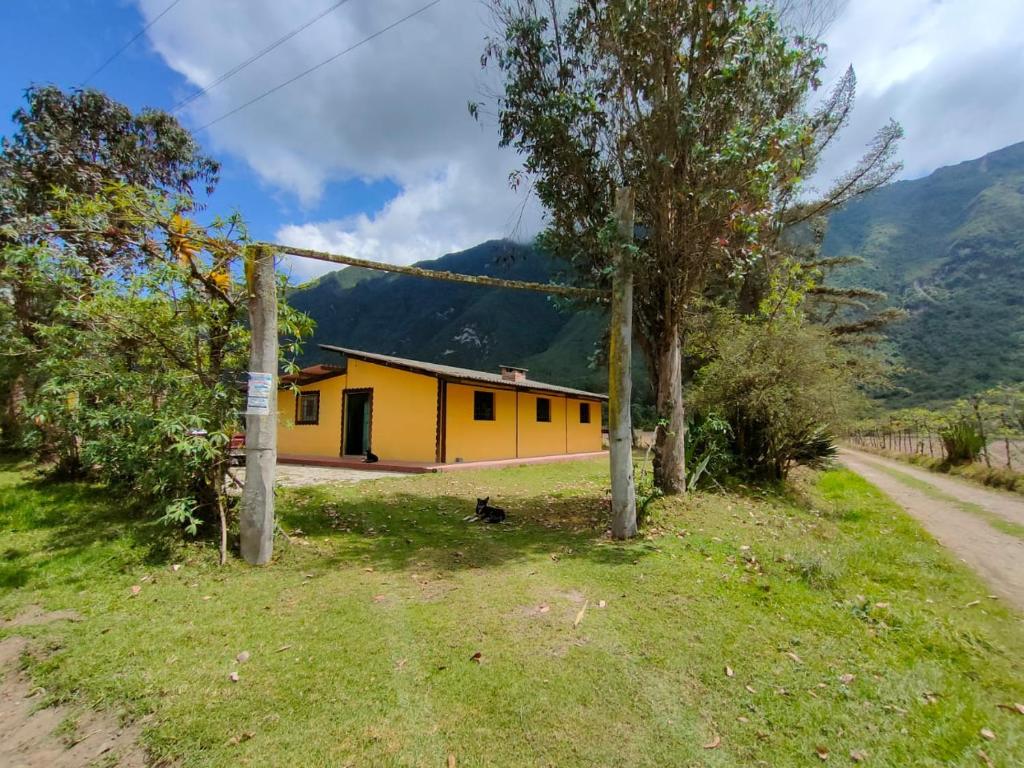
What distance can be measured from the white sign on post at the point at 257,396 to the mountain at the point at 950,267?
1100 inches

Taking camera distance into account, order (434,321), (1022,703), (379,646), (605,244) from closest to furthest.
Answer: (1022,703) < (379,646) < (605,244) < (434,321)

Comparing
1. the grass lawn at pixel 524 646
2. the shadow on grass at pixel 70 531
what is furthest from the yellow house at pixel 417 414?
the grass lawn at pixel 524 646

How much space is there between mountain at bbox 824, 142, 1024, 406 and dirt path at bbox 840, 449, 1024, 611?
13482 mm

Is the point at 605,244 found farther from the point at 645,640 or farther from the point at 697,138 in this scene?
the point at 645,640

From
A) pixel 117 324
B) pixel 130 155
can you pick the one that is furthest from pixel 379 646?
pixel 130 155

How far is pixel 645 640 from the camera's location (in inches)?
134

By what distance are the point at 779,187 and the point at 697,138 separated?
1499 millimetres

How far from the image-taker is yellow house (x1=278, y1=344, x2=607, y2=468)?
14.3 m

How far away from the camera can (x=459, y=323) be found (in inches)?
3184

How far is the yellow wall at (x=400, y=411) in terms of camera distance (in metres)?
14.3

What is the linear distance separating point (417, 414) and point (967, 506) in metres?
13.3

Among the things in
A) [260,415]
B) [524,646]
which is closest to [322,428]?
[260,415]

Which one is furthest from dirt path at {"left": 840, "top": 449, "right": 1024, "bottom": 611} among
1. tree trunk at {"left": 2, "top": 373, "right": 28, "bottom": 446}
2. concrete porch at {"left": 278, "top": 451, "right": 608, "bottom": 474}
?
tree trunk at {"left": 2, "top": 373, "right": 28, "bottom": 446}

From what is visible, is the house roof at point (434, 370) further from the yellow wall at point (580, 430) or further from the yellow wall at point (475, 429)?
the yellow wall at point (580, 430)
